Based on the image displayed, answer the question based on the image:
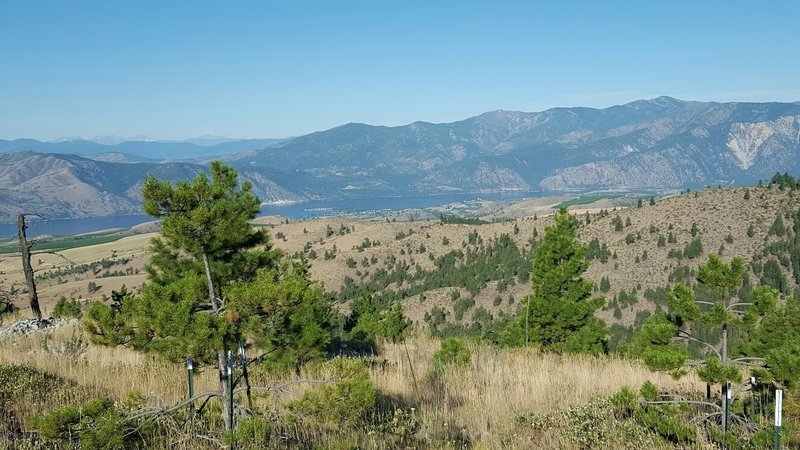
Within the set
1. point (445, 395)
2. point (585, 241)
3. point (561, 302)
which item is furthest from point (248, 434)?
point (585, 241)

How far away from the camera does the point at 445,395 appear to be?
693cm

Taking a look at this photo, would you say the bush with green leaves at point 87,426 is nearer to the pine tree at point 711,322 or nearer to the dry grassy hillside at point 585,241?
the pine tree at point 711,322

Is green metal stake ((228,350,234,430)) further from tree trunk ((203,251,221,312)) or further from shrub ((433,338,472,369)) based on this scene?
shrub ((433,338,472,369))

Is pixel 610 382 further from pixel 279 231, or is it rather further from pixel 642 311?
pixel 279 231

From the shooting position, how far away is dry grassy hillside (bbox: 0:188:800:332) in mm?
50125

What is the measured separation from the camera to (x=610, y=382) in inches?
307

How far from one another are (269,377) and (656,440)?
17.4 ft

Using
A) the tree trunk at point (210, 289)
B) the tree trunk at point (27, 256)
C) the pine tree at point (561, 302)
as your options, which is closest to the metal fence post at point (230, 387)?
the tree trunk at point (210, 289)

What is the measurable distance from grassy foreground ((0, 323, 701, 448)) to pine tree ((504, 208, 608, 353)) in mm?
6798

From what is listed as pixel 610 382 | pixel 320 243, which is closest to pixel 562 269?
pixel 610 382

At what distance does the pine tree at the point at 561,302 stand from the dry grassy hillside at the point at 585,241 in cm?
2806

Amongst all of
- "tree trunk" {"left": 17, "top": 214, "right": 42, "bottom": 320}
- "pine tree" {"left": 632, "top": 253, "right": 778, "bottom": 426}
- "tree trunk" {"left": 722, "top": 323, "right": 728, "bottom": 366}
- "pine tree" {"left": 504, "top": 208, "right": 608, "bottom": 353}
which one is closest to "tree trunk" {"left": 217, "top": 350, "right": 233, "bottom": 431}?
"pine tree" {"left": 632, "top": 253, "right": 778, "bottom": 426}

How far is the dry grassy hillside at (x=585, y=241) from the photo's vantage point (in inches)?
1973

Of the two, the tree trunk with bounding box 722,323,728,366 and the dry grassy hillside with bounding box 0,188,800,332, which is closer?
the tree trunk with bounding box 722,323,728,366
